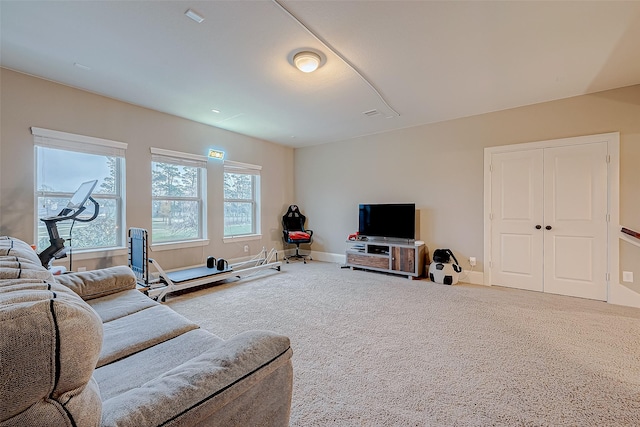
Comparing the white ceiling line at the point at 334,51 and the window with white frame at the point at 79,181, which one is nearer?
the white ceiling line at the point at 334,51

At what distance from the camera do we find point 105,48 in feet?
8.32

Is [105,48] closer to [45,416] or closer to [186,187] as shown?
[186,187]

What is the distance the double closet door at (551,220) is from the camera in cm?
346

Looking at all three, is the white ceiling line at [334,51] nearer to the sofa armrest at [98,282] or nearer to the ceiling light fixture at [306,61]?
the ceiling light fixture at [306,61]

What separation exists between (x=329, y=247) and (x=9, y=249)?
508cm

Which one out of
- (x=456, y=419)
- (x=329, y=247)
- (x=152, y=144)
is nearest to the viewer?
(x=456, y=419)

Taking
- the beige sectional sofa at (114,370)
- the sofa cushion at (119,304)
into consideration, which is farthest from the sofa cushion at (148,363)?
the sofa cushion at (119,304)

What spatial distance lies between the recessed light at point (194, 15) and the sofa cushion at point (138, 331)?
7.45ft

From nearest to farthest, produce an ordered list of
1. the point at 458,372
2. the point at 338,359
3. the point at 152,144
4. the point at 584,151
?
the point at 458,372 → the point at 338,359 → the point at 584,151 → the point at 152,144

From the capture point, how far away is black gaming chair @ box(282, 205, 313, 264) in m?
5.80

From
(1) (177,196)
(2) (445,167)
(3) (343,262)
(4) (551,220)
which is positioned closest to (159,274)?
(1) (177,196)

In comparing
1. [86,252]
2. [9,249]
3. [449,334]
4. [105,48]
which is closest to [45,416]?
[9,249]

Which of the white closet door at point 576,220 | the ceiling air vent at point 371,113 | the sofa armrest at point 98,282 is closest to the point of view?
the sofa armrest at point 98,282

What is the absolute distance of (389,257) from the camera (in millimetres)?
4727
